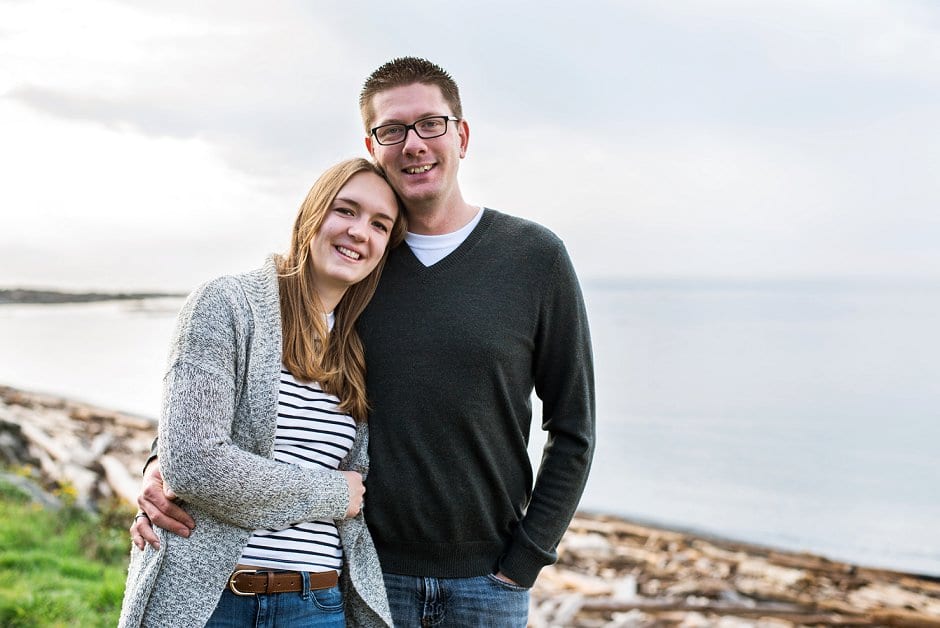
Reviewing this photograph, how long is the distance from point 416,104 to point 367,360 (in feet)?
2.80

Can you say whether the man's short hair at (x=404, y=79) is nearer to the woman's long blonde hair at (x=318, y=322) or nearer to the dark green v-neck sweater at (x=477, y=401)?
the woman's long blonde hair at (x=318, y=322)

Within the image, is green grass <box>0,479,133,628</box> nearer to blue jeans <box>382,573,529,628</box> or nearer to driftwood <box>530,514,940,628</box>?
blue jeans <box>382,573,529,628</box>

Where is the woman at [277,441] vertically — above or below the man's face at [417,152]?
below

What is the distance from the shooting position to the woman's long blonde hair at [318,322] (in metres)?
2.54

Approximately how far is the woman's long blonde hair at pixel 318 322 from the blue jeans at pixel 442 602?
572 millimetres

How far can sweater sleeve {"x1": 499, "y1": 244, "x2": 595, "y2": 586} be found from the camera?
2896 millimetres

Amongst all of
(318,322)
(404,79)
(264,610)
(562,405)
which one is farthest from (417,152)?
(264,610)

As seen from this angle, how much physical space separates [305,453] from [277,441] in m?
0.10

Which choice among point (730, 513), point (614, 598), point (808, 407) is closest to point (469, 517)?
point (614, 598)

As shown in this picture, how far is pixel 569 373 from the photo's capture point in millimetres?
2910

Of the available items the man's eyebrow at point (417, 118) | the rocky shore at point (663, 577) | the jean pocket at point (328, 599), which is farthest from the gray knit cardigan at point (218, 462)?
the rocky shore at point (663, 577)

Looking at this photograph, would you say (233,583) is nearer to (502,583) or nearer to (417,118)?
(502,583)

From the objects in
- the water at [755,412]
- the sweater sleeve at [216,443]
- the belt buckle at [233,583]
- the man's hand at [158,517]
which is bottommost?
the water at [755,412]

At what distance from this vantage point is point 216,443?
2275 millimetres
